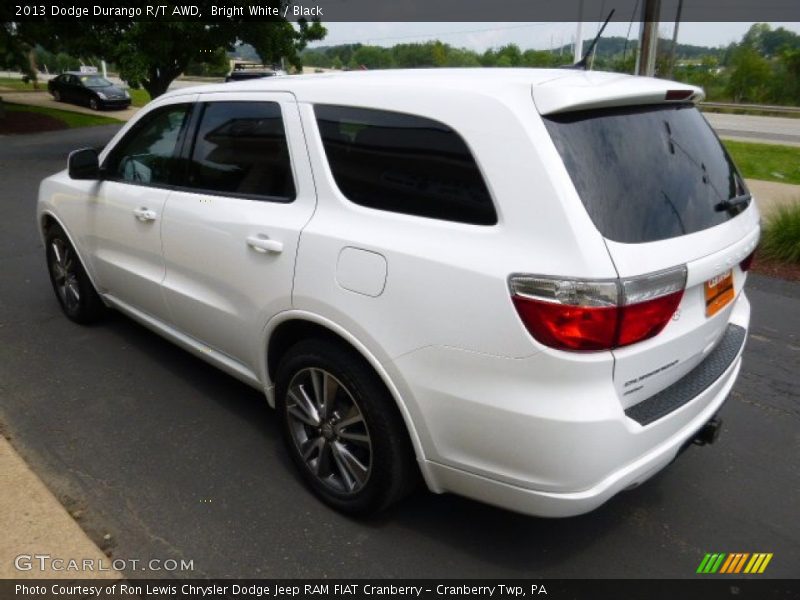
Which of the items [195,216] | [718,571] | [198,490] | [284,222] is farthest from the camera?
[195,216]

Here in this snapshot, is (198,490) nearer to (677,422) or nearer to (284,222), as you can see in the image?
(284,222)

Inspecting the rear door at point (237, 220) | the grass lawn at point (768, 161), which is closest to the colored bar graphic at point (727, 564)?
the rear door at point (237, 220)

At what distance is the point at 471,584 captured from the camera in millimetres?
2527

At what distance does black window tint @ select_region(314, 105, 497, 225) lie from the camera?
2307mm

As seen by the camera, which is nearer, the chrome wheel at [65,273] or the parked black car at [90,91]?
the chrome wheel at [65,273]

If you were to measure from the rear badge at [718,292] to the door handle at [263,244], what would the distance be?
171 centimetres

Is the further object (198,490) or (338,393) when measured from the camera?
(198,490)

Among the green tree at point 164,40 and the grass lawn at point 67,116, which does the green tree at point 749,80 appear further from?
the grass lawn at point 67,116

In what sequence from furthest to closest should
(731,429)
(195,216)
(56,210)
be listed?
(56,210)
(731,429)
(195,216)

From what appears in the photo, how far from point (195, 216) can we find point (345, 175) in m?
1.02

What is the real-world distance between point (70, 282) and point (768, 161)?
1483 centimetres

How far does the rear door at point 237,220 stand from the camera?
2855 mm

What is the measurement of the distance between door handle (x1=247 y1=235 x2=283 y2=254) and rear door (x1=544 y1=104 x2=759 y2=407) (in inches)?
49.0

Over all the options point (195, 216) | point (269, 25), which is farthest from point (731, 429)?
point (269, 25)
